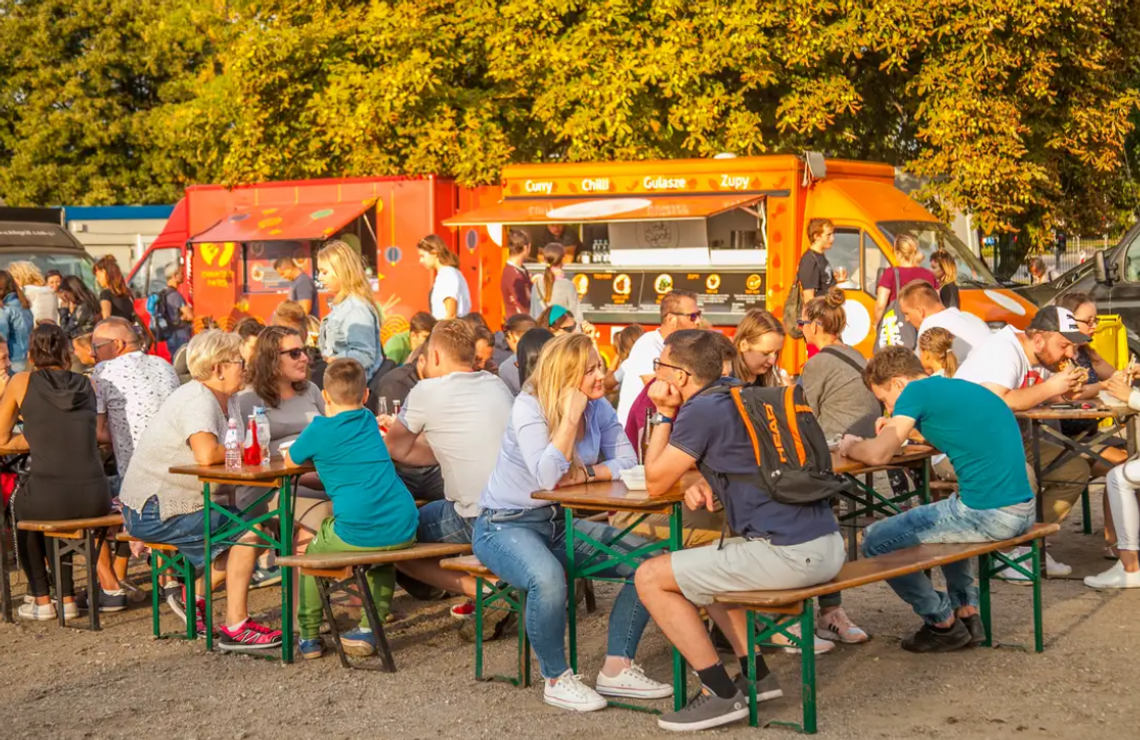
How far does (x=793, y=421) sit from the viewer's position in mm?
5645

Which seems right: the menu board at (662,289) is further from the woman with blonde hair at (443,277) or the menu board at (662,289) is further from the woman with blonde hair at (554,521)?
the woman with blonde hair at (554,521)

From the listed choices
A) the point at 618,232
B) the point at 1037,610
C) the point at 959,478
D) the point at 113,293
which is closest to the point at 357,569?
the point at 959,478

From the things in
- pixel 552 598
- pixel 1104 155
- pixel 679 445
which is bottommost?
pixel 552 598

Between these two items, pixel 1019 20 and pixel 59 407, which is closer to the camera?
pixel 59 407

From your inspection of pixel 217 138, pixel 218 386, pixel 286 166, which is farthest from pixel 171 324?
pixel 218 386

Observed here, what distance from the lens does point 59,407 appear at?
26.0ft

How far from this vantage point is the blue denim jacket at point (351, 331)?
1025 cm

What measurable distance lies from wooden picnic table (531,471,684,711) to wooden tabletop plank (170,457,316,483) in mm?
1250

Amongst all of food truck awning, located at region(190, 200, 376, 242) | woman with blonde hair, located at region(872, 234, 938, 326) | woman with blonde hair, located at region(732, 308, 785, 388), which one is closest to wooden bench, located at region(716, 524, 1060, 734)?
woman with blonde hair, located at region(732, 308, 785, 388)

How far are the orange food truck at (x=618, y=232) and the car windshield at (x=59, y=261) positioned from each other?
1.34 meters

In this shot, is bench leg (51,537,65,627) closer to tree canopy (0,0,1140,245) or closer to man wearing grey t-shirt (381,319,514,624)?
man wearing grey t-shirt (381,319,514,624)

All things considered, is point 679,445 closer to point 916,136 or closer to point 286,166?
point 916,136

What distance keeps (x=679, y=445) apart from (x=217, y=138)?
2067cm

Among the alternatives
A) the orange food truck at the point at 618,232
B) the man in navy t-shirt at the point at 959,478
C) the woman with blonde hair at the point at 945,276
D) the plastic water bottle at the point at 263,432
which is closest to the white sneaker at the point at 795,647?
the man in navy t-shirt at the point at 959,478
